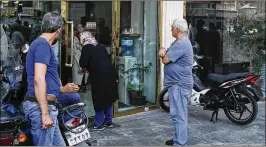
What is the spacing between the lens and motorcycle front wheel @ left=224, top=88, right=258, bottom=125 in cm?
649

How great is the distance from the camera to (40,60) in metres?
3.49

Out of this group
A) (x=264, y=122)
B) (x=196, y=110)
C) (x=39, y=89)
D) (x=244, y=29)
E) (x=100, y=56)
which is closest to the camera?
(x=39, y=89)

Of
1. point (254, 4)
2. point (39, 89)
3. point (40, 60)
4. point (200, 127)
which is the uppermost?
point (254, 4)

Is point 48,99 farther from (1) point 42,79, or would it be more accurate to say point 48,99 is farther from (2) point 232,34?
(2) point 232,34

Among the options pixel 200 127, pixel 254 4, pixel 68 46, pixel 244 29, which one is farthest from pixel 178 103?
pixel 254 4

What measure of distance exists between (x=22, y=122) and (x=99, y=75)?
2565 mm

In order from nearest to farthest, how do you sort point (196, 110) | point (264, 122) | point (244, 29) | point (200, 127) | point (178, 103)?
point (178, 103) → point (200, 127) → point (264, 122) → point (196, 110) → point (244, 29)

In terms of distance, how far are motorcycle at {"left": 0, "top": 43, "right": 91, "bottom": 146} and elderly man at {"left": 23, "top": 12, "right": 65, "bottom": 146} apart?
0.11 m

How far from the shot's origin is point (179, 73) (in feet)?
17.0

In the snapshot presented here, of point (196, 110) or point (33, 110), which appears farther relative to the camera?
point (196, 110)

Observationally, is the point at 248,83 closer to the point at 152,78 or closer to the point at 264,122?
the point at 264,122

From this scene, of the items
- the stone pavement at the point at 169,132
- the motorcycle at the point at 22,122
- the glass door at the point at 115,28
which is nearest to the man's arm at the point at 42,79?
the motorcycle at the point at 22,122

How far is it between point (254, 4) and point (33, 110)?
6.71 m

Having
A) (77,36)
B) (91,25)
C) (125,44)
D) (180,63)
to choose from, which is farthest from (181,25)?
(91,25)
